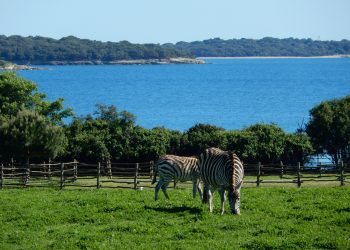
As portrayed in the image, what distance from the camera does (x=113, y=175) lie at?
128 feet

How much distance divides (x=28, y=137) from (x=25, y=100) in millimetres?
8499

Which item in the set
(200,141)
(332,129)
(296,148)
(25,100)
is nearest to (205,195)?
(200,141)

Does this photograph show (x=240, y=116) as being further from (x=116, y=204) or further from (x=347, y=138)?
(x=116, y=204)

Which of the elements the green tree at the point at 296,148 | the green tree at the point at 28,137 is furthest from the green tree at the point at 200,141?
the green tree at the point at 28,137

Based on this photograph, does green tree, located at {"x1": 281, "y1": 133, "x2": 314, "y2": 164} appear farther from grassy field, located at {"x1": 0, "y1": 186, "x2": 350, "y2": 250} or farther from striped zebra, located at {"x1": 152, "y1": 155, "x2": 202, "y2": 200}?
grassy field, located at {"x1": 0, "y1": 186, "x2": 350, "y2": 250}

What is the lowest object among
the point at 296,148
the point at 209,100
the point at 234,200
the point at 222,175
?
the point at 296,148

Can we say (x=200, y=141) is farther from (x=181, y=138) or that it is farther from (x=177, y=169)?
(x=177, y=169)

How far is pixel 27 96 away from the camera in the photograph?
149 ft

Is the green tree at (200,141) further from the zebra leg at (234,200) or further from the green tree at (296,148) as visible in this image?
the zebra leg at (234,200)

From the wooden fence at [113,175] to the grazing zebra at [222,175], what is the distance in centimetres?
932

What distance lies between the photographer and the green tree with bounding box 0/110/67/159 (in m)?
37.4

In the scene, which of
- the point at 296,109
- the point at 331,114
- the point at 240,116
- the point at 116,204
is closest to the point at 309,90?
the point at 296,109

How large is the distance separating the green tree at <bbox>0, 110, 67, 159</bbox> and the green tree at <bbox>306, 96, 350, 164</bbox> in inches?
645

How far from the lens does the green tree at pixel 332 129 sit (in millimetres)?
42312
